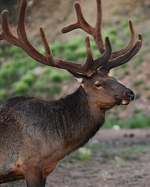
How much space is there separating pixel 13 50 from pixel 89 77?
695 inches

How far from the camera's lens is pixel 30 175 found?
14.5 ft

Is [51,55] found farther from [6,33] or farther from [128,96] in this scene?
[128,96]

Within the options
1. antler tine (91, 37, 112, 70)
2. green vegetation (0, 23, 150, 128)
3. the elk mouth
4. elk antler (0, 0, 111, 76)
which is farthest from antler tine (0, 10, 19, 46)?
green vegetation (0, 23, 150, 128)

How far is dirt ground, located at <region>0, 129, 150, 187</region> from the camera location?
688cm

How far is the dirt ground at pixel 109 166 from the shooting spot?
→ 6.88 meters

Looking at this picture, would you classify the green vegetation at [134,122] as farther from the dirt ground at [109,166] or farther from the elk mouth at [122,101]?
the elk mouth at [122,101]

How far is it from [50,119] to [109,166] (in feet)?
13.3

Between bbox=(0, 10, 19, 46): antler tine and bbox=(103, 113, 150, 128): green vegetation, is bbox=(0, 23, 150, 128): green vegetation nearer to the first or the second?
bbox=(103, 113, 150, 128): green vegetation

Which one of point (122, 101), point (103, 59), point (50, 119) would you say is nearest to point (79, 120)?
point (50, 119)

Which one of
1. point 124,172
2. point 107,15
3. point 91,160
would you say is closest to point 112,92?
point 124,172

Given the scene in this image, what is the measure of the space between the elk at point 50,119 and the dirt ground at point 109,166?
2235 millimetres

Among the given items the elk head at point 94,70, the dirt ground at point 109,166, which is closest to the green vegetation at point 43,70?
the dirt ground at point 109,166

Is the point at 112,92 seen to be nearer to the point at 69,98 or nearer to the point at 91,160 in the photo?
the point at 69,98

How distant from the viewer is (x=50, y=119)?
4.82m
